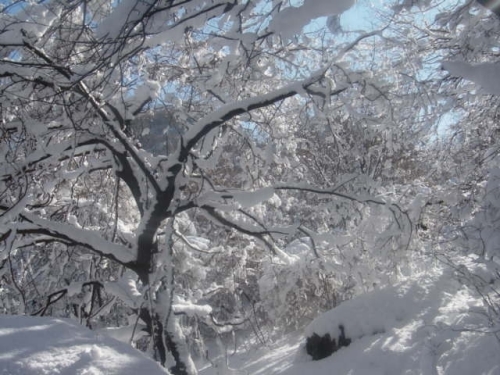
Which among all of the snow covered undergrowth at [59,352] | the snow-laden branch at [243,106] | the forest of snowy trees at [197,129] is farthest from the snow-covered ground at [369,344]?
the snow-laden branch at [243,106]

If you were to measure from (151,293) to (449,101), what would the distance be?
4.41 m

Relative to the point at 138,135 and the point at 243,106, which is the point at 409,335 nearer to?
the point at 243,106

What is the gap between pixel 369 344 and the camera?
748cm

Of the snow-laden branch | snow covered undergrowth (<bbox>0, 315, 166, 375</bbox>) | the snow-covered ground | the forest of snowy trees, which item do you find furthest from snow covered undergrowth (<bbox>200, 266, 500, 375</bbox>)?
snow covered undergrowth (<bbox>0, 315, 166, 375</bbox>)

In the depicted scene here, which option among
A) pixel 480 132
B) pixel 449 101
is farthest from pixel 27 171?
pixel 480 132

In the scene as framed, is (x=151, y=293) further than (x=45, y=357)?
Yes

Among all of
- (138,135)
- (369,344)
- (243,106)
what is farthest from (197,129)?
(369,344)

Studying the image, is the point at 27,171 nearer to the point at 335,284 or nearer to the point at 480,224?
the point at 480,224

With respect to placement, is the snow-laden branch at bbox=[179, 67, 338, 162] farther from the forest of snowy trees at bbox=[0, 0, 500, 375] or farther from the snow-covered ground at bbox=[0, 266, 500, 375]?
the snow-covered ground at bbox=[0, 266, 500, 375]

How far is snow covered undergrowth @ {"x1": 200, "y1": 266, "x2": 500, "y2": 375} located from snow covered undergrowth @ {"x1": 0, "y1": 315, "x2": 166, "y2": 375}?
4442 millimetres

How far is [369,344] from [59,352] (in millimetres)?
6574

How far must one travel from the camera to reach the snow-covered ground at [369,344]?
2016 millimetres

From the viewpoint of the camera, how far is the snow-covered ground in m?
2.02

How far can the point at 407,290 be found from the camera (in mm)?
8547
